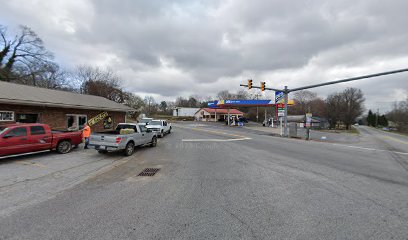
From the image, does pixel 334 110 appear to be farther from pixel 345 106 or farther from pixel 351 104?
pixel 351 104

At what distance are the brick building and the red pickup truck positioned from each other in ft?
14.5

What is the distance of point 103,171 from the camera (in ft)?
23.7

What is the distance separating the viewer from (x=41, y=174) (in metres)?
6.70

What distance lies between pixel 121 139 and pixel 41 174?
11.3 ft

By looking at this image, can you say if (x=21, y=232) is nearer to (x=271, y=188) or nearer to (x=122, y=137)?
(x=271, y=188)

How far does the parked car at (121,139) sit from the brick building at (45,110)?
6785 millimetres

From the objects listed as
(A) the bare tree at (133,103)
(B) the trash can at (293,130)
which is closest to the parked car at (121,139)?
(B) the trash can at (293,130)

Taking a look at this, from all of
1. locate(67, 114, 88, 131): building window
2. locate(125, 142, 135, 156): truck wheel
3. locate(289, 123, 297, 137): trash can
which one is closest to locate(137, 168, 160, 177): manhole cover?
locate(125, 142, 135, 156): truck wheel

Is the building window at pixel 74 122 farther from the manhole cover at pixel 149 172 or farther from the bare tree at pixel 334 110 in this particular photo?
the bare tree at pixel 334 110

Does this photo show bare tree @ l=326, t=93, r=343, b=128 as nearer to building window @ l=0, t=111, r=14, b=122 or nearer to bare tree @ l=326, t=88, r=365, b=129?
bare tree @ l=326, t=88, r=365, b=129

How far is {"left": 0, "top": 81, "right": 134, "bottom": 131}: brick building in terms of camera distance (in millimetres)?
12266

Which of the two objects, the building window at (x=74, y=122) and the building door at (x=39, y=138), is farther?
the building window at (x=74, y=122)

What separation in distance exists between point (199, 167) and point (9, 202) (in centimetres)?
536

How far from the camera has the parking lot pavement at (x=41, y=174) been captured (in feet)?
15.5
